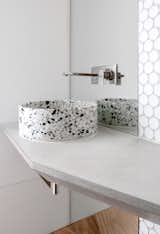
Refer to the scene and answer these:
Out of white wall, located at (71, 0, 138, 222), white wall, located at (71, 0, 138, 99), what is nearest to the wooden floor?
white wall, located at (71, 0, 138, 222)

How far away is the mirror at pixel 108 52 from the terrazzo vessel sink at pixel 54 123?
0.46 feet

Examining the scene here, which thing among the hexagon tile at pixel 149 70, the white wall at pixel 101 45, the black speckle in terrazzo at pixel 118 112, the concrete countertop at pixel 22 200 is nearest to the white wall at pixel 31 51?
the white wall at pixel 101 45

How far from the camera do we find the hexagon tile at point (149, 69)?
812 mm

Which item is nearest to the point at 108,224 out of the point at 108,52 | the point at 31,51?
the point at 108,52

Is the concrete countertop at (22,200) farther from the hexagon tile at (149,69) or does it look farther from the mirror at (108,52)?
the hexagon tile at (149,69)

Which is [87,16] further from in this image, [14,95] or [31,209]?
[31,209]

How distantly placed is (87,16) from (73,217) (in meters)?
0.86

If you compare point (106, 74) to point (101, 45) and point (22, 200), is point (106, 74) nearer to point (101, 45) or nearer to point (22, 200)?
point (101, 45)

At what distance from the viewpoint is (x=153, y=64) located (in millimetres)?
823

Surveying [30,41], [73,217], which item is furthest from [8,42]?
[73,217]

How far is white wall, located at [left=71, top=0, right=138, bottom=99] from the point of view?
2.98ft

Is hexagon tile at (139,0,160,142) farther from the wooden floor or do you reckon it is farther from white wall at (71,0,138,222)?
the wooden floor

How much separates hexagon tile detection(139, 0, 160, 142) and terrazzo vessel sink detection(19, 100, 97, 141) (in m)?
0.16

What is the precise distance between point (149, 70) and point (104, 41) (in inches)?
10.4
